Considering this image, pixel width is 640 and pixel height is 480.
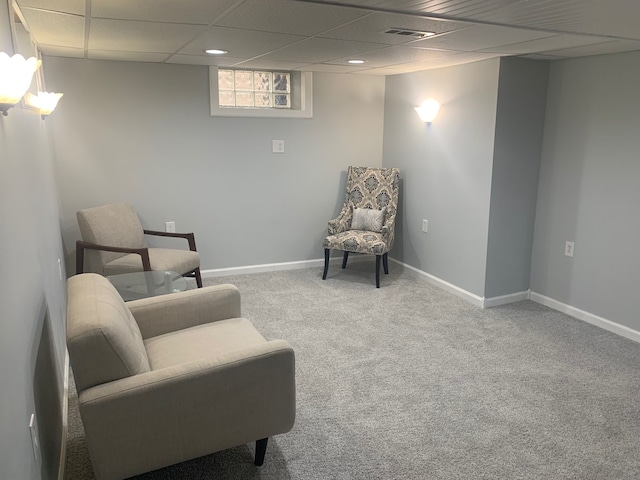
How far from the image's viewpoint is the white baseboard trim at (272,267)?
4.66m

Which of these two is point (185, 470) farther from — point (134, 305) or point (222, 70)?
point (222, 70)

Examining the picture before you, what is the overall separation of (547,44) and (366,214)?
2.21 meters

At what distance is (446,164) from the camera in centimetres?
417

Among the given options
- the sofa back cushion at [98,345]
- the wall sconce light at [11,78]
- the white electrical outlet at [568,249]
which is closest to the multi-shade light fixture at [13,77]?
the wall sconce light at [11,78]

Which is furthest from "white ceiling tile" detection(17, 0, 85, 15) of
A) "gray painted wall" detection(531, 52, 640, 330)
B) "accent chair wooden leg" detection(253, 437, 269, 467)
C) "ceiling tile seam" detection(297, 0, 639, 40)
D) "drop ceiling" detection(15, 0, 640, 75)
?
"gray painted wall" detection(531, 52, 640, 330)

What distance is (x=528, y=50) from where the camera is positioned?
3.18 metres

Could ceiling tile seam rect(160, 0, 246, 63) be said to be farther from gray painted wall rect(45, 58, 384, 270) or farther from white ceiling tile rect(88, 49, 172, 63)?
gray painted wall rect(45, 58, 384, 270)

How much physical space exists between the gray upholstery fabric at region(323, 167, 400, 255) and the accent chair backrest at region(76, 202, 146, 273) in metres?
1.66

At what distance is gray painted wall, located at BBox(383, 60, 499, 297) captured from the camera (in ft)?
12.4

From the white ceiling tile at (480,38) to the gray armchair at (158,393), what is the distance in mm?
1838

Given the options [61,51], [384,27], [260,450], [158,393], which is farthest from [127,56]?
[260,450]

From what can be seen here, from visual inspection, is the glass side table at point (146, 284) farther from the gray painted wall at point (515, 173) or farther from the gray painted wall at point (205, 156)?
the gray painted wall at point (515, 173)

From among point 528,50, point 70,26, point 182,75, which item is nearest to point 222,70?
point 182,75

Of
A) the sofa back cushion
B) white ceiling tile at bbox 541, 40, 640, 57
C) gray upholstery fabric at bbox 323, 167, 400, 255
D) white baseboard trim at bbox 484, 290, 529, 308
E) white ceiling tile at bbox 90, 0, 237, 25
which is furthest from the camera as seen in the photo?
gray upholstery fabric at bbox 323, 167, 400, 255
